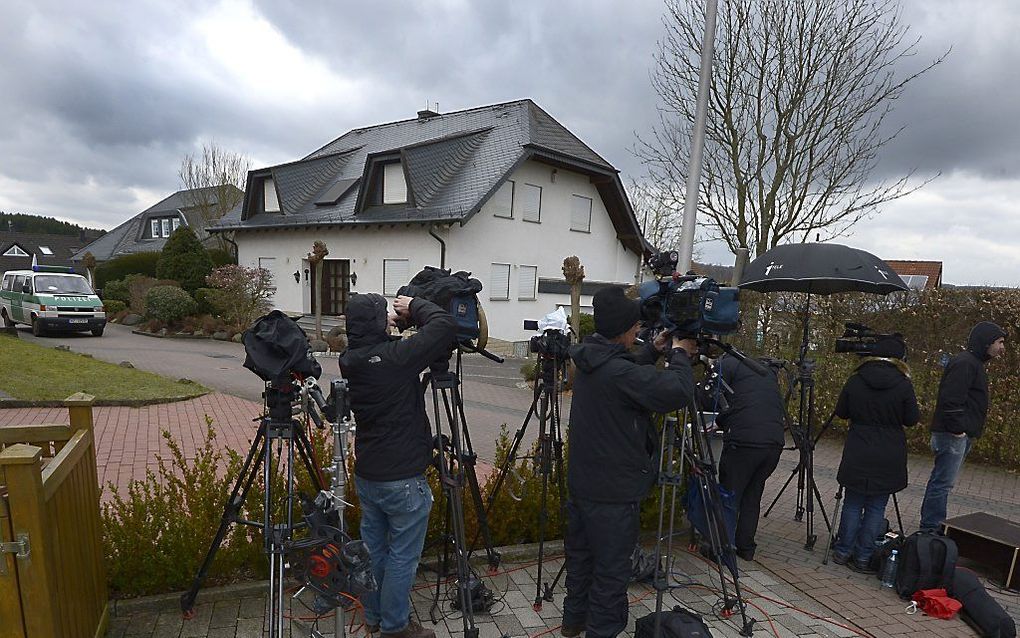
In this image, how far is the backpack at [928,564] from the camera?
414 cm

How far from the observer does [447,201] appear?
17.5 meters

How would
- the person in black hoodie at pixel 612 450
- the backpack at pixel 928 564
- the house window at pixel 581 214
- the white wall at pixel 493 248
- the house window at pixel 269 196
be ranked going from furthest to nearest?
the house window at pixel 269 196 < the house window at pixel 581 214 < the white wall at pixel 493 248 < the backpack at pixel 928 564 < the person in black hoodie at pixel 612 450

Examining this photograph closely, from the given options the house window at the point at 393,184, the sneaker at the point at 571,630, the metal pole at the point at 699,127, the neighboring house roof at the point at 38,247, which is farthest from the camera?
the neighboring house roof at the point at 38,247

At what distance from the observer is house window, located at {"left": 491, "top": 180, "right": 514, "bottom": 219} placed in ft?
59.1

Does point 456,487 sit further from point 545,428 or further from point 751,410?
point 751,410

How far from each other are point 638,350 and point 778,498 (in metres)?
3.52

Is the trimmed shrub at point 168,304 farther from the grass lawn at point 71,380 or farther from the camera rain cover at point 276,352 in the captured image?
the camera rain cover at point 276,352

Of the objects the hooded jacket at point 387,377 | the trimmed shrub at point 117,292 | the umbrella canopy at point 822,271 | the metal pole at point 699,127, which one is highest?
the metal pole at point 699,127

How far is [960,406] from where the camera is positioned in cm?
484

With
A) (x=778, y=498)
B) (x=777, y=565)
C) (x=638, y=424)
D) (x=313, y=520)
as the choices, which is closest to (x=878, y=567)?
(x=777, y=565)

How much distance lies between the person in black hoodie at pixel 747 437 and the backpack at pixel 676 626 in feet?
4.72

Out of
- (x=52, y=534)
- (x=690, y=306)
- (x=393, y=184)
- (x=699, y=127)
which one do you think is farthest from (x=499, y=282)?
(x=52, y=534)

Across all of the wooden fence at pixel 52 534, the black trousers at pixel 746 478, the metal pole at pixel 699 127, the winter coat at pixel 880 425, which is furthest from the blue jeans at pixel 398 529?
the metal pole at pixel 699 127

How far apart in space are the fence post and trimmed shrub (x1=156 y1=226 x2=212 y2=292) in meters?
22.0
